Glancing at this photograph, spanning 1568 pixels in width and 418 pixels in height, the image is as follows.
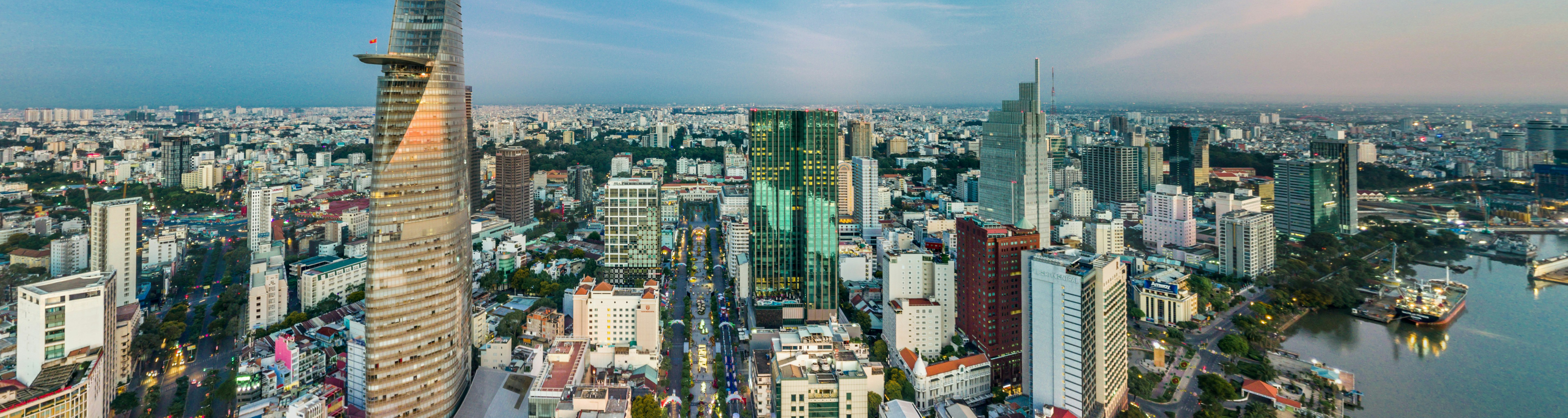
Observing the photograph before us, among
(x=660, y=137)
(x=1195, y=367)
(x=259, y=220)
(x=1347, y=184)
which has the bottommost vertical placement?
(x=1195, y=367)

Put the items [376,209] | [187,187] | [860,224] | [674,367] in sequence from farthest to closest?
[860,224], [187,187], [674,367], [376,209]

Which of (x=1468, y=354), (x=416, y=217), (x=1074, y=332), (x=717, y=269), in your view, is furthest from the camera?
(x=717, y=269)

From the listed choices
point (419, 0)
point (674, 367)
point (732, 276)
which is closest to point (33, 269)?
point (419, 0)

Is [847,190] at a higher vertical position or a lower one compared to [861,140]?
lower

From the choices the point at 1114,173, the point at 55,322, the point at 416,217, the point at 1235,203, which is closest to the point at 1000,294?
the point at 416,217

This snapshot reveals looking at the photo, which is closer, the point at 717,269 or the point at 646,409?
the point at 646,409

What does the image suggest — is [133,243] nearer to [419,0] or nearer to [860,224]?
[419,0]

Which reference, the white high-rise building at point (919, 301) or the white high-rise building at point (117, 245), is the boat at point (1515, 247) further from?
the white high-rise building at point (117, 245)

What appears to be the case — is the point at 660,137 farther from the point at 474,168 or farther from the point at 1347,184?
the point at 1347,184

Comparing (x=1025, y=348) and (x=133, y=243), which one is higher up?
(x=133, y=243)
